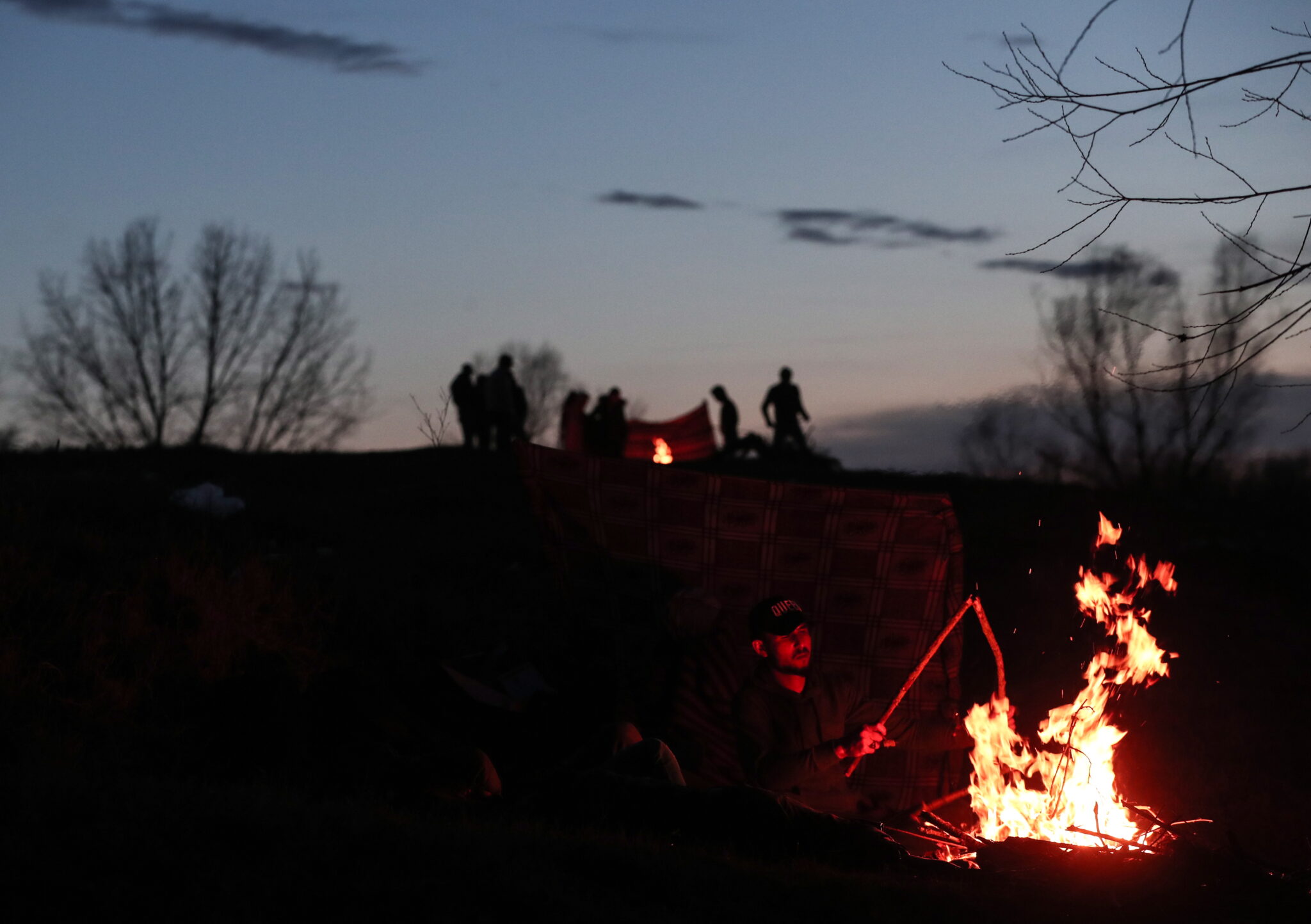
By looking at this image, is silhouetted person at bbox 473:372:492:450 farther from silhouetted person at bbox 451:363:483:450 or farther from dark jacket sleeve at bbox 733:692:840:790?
dark jacket sleeve at bbox 733:692:840:790

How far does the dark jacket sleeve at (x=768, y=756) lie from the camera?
5.65 metres

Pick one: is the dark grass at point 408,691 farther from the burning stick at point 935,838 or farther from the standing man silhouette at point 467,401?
the standing man silhouette at point 467,401

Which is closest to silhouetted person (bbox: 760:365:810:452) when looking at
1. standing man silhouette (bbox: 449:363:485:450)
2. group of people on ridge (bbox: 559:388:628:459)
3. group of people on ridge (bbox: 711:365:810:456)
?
group of people on ridge (bbox: 711:365:810:456)

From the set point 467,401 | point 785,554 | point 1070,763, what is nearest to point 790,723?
point 1070,763

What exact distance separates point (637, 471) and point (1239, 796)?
4.93 m

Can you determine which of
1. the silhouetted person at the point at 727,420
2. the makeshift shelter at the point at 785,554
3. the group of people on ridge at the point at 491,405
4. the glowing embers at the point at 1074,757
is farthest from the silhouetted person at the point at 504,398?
the glowing embers at the point at 1074,757

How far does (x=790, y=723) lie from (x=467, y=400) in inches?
656

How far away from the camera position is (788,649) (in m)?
5.84

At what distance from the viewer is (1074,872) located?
15.2ft

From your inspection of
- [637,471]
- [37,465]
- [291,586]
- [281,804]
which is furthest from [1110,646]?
[37,465]

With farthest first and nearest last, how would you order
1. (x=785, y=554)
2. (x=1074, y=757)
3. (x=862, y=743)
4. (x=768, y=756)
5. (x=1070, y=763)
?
(x=785, y=554) < (x=1074, y=757) < (x=1070, y=763) < (x=768, y=756) < (x=862, y=743)

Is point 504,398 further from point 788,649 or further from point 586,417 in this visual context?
point 788,649

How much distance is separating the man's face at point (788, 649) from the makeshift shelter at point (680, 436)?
13.1 meters

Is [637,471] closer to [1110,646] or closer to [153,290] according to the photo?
[1110,646]
